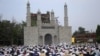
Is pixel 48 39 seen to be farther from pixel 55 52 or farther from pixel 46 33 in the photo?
pixel 55 52

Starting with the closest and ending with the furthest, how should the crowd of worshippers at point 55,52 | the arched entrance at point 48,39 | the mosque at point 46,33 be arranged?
1. the crowd of worshippers at point 55,52
2. the mosque at point 46,33
3. the arched entrance at point 48,39

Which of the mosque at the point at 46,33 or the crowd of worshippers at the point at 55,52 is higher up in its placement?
the mosque at the point at 46,33

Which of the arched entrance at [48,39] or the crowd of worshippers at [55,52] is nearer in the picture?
the crowd of worshippers at [55,52]

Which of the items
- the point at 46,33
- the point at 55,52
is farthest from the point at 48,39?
the point at 55,52

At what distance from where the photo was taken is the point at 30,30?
63000 millimetres

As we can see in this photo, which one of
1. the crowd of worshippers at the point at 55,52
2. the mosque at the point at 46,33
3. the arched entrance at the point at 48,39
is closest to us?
the crowd of worshippers at the point at 55,52

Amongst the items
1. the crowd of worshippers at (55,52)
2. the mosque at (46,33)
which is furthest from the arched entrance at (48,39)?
the crowd of worshippers at (55,52)

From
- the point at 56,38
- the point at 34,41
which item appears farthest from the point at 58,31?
the point at 34,41

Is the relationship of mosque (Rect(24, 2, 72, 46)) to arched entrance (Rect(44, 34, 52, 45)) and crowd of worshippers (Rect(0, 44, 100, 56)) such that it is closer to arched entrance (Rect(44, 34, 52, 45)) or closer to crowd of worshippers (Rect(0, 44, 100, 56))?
arched entrance (Rect(44, 34, 52, 45))

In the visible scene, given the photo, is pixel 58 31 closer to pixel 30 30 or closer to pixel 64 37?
pixel 64 37

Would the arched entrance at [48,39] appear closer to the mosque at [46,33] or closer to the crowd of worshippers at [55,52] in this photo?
the mosque at [46,33]

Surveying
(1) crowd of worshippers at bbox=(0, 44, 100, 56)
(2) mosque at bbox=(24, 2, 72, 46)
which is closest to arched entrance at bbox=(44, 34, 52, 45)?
(2) mosque at bbox=(24, 2, 72, 46)

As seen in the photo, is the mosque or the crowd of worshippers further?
the mosque

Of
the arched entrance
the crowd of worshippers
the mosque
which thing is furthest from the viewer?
the arched entrance
